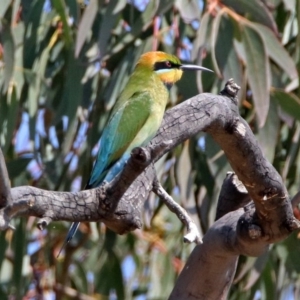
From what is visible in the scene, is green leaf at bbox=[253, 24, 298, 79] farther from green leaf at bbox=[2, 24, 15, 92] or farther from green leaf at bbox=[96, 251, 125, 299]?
green leaf at bbox=[96, 251, 125, 299]

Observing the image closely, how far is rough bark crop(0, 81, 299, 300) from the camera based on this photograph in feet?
4.07

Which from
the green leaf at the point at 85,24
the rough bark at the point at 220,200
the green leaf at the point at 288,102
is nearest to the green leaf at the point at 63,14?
the green leaf at the point at 85,24

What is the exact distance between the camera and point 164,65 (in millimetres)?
2098

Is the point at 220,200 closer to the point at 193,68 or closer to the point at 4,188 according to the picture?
the point at 193,68

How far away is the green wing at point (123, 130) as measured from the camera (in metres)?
1.88

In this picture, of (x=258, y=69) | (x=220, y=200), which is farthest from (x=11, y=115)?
(x=220, y=200)

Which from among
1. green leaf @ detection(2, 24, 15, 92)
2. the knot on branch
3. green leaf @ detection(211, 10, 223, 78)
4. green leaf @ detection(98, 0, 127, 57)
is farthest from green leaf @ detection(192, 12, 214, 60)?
the knot on branch

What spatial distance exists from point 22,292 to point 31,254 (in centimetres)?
34

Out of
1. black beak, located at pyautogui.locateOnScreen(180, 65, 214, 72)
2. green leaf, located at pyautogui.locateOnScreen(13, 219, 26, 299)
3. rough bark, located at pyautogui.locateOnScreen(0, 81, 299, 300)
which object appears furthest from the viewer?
green leaf, located at pyautogui.locateOnScreen(13, 219, 26, 299)

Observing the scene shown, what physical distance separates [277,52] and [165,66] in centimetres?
30

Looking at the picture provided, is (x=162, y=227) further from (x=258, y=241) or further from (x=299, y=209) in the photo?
(x=258, y=241)

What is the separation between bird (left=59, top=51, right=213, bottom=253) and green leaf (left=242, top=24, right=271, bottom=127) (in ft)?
0.46

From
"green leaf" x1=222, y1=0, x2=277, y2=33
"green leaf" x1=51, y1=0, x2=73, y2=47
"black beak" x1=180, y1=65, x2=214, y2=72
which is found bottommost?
"black beak" x1=180, y1=65, x2=214, y2=72

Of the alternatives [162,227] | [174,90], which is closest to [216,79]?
[174,90]
